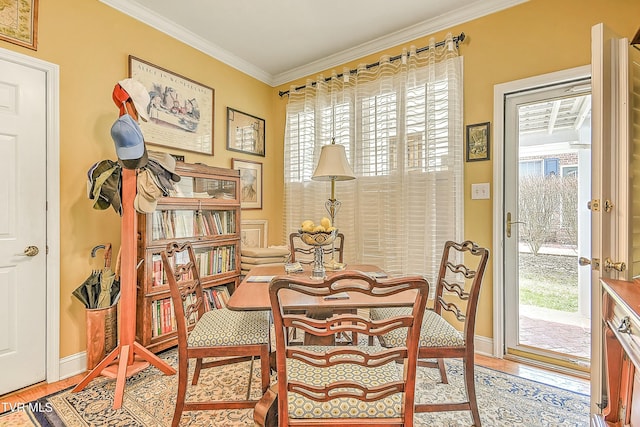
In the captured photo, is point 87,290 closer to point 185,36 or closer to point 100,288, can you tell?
point 100,288

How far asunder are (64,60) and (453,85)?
2914 millimetres

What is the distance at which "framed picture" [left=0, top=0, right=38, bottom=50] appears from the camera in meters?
1.88

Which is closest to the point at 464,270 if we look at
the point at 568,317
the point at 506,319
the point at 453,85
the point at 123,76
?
the point at 506,319

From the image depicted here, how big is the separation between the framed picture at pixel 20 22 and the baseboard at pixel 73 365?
6.91 ft

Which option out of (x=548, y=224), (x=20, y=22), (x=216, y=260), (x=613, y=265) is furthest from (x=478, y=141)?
(x=20, y=22)

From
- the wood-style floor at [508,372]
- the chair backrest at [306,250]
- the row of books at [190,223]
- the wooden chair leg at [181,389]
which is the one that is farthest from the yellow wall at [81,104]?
the chair backrest at [306,250]

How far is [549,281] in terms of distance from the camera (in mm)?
2344

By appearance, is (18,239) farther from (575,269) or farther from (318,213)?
(575,269)

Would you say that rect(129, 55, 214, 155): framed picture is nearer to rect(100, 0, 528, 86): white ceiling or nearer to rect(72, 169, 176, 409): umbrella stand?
rect(100, 0, 528, 86): white ceiling

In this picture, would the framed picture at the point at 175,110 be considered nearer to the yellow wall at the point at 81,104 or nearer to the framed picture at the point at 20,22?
the yellow wall at the point at 81,104

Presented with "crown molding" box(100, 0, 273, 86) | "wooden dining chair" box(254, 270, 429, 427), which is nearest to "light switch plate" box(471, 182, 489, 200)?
"wooden dining chair" box(254, 270, 429, 427)

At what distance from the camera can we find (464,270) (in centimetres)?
176

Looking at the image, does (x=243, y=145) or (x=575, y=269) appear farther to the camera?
(x=243, y=145)

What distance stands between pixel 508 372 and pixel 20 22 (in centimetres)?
403
